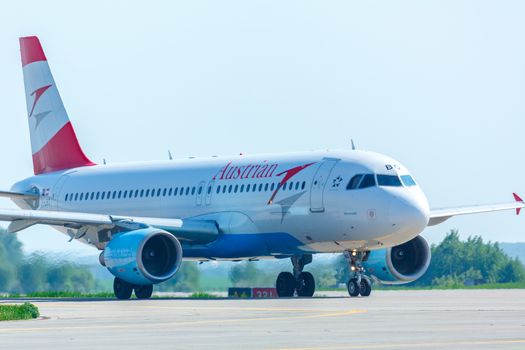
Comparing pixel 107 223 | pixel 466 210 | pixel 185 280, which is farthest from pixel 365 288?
pixel 185 280

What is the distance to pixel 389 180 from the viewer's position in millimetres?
38344

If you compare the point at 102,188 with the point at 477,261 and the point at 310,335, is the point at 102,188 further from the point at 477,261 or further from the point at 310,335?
the point at 310,335

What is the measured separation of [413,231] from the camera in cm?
3797

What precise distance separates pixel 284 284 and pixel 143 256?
4.88 metres

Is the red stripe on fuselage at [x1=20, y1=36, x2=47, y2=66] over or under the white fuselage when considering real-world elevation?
over

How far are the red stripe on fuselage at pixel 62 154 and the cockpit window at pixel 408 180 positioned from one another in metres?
15.7

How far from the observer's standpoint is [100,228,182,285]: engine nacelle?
38.2m

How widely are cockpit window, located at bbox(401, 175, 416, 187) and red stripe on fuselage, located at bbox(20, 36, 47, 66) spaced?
18.7m

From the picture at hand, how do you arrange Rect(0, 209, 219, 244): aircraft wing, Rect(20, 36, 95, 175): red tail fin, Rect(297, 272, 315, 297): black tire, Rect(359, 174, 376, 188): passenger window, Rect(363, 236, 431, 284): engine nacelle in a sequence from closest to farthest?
1. Rect(359, 174, 376, 188): passenger window
2. Rect(0, 209, 219, 244): aircraft wing
3. Rect(297, 272, 315, 297): black tire
4. Rect(363, 236, 431, 284): engine nacelle
5. Rect(20, 36, 95, 175): red tail fin

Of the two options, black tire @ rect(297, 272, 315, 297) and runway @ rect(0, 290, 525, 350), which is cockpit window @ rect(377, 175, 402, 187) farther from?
runway @ rect(0, 290, 525, 350)

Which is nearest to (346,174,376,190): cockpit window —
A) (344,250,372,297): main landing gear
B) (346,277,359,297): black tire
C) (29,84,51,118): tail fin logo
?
(344,250,372,297): main landing gear

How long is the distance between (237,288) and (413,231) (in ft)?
27.7

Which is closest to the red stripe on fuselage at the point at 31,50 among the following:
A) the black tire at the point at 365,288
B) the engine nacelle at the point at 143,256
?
the engine nacelle at the point at 143,256

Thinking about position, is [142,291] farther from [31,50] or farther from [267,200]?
[31,50]
